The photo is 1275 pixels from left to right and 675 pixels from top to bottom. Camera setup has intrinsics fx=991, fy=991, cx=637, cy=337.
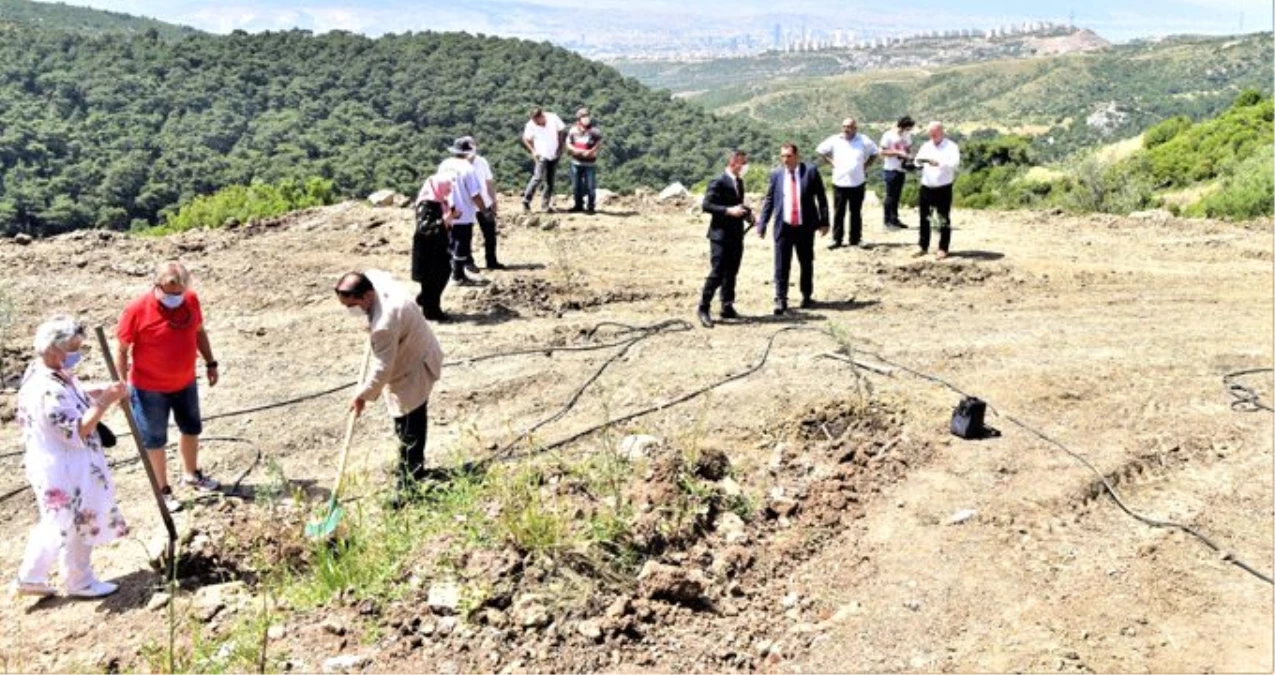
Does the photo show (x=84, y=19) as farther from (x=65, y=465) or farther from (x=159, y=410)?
(x=65, y=465)

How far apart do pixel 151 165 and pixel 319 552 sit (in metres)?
33.6

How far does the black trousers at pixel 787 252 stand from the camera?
964cm

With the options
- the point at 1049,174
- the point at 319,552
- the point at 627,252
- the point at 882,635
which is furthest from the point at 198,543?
the point at 1049,174

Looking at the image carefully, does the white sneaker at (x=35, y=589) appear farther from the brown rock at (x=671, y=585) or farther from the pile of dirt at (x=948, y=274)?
the pile of dirt at (x=948, y=274)

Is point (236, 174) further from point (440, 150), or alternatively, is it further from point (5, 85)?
point (5, 85)

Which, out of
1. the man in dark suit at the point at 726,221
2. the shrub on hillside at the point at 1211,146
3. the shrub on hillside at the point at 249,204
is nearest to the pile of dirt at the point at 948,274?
the man in dark suit at the point at 726,221

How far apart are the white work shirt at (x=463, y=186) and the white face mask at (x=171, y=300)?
173 inches

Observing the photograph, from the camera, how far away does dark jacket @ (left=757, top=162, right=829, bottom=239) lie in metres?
9.48

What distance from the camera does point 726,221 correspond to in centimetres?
929

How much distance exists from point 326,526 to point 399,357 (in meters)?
1.10

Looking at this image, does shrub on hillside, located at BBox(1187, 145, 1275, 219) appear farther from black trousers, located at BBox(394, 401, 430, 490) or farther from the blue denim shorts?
the blue denim shorts

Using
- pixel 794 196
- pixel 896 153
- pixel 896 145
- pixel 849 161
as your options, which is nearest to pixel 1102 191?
pixel 896 145

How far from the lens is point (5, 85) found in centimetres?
4419

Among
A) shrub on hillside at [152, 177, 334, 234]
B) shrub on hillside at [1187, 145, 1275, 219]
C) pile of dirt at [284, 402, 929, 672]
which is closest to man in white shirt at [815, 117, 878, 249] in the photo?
shrub on hillside at [1187, 145, 1275, 219]
